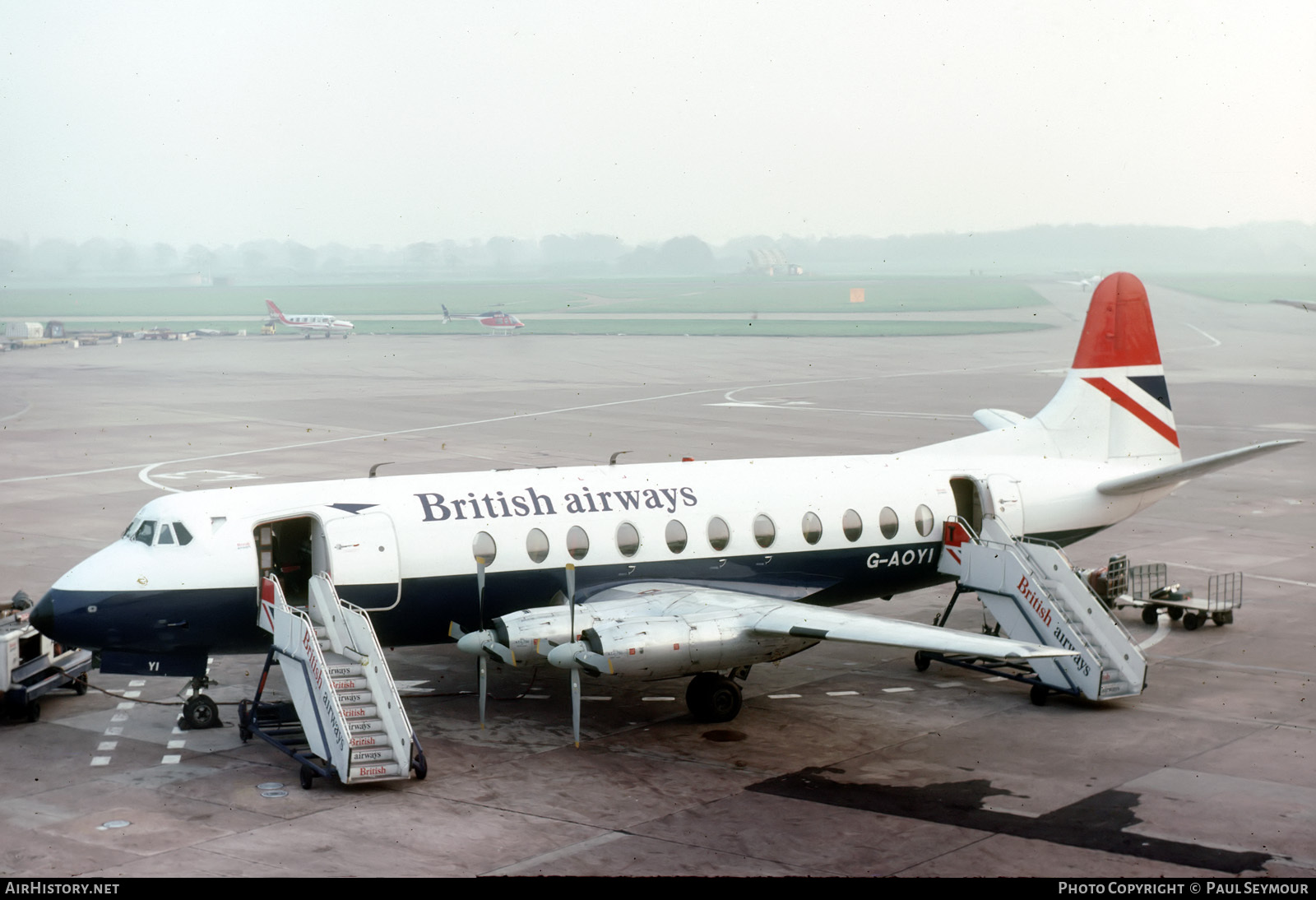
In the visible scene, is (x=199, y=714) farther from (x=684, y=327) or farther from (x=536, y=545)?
(x=684, y=327)

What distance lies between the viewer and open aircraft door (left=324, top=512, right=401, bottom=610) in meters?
20.5

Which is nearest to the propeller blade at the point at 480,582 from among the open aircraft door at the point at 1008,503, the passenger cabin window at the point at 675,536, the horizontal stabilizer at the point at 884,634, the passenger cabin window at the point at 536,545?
the passenger cabin window at the point at 536,545

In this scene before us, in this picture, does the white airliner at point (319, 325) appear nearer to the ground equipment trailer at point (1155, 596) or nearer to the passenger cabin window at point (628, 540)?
the ground equipment trailer at point (1155, 596)

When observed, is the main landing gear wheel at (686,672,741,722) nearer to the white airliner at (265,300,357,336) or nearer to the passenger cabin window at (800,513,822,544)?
the passenger cabin window at (800,513,822,544)

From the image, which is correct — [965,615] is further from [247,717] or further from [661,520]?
[247,717]

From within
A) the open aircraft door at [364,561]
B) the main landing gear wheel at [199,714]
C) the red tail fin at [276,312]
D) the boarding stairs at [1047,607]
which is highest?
the red tail fin at [276,312]

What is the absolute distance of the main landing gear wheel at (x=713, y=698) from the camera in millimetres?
20609

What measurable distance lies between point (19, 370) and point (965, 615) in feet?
276

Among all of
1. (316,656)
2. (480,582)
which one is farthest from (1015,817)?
(316,656)

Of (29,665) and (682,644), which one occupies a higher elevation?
(682,644)

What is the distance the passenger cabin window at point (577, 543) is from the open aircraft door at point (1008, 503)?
804cm

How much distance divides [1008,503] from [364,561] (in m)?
12.0

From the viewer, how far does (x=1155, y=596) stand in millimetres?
27188

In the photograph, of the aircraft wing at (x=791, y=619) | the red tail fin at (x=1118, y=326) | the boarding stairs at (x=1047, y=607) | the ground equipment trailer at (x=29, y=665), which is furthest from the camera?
the red tail fin at (x=1118, y=326)
